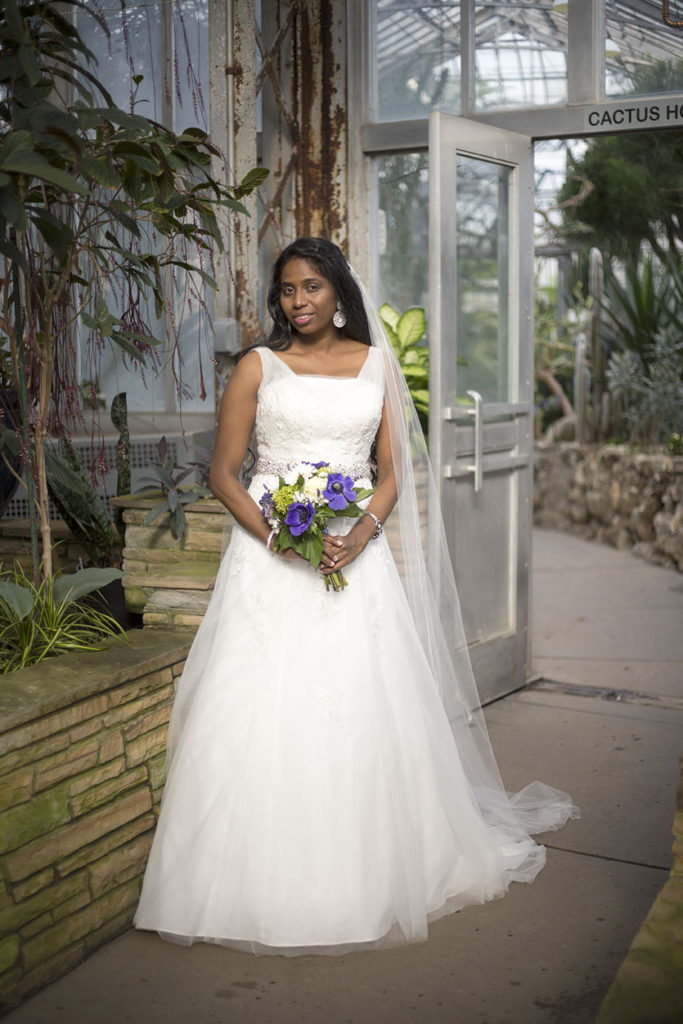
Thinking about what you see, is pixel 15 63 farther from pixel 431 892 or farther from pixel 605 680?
pixel 605 680

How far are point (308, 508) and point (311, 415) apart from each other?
309 mm

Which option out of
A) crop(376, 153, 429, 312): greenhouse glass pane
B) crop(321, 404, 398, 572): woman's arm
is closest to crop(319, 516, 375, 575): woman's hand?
crop(321, 404, 398, 572): woman's arm

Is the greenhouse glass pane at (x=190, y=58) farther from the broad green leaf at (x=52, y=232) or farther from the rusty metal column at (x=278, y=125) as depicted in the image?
the broad green leaf at (x=52, y=232)

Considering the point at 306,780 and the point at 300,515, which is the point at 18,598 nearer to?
the point at 300,515

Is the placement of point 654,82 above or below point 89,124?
above

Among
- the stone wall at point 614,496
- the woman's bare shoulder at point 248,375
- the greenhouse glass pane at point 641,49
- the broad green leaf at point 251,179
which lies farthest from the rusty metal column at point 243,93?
the stone wall at point 614,496

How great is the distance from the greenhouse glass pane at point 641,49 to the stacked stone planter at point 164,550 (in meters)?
2.62

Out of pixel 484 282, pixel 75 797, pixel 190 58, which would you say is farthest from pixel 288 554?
pixel 190 58

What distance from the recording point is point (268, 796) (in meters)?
2.82

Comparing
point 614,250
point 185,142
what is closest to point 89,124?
point 185,142

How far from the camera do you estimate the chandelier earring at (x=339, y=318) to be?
124 inches

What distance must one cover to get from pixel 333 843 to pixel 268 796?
20cm

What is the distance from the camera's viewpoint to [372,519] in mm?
3096

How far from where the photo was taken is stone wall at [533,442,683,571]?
859 centimetres
